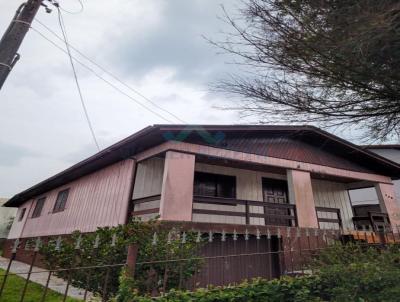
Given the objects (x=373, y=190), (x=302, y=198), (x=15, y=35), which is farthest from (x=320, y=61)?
(x=373, y=190)

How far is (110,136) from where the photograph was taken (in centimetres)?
1423

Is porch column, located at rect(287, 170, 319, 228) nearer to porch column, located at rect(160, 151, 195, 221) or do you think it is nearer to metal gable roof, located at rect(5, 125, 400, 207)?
metal gable roof, located at rect(5, 125, 400, 207)

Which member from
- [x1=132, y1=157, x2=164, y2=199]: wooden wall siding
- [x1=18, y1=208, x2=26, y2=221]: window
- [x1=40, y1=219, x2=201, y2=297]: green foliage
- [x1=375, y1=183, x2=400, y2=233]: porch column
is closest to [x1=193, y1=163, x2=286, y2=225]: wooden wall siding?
[x1=132, y1=157, x2=164, y2=199]: wooden wall siding

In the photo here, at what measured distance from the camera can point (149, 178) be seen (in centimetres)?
968

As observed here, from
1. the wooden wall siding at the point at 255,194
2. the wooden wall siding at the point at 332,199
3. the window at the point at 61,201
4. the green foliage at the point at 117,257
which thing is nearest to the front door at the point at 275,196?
the wooden wall siding at the point at 255,194

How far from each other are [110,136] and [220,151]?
323 inches

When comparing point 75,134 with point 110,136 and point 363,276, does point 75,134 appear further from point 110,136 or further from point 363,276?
point 363,276

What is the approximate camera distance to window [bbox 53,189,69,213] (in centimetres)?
1364

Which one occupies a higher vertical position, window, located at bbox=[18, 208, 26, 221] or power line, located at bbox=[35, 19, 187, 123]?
power line, located at bbox=[35, 19, 187, 123]

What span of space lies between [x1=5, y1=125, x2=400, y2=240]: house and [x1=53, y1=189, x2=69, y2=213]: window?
8cm

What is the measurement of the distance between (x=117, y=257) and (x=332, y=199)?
11666mm

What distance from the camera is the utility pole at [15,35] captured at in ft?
12.1

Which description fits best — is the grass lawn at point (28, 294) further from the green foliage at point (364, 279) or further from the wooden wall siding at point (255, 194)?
the green foliage at point (364, 279)

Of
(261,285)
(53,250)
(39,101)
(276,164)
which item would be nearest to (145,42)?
(39,101)
